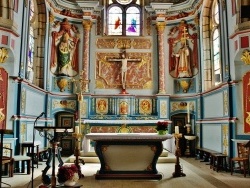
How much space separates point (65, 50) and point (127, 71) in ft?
9.45

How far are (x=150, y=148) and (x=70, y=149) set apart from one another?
23.2ft

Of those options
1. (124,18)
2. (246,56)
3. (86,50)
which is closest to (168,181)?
(246,56)

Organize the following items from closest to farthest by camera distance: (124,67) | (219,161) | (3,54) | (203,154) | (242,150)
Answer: (242,150), (3,54), (219,161), (203,154), (124,67)

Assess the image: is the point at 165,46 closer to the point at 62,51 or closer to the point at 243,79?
the point at 62,51

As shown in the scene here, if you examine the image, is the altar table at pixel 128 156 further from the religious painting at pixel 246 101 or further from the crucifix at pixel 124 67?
the crucifix at pixel 124 67

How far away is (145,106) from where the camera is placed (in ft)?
46.2

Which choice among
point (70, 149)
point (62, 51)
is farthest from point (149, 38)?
point (70, 149)

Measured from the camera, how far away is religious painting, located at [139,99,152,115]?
46.1ft

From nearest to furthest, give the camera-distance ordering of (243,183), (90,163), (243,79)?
(243,183) → (243,79) → (90,163)

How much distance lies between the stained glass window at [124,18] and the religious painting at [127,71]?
3.87 ft

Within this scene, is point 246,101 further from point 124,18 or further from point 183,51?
point 124,18

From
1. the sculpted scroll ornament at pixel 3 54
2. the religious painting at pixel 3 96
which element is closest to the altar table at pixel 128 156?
the religious painting at pixel 3 96

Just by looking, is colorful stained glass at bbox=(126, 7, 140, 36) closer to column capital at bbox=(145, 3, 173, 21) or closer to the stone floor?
column capital at bbox=(145, 3, 173, 21)

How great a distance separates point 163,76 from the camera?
14.1 m
